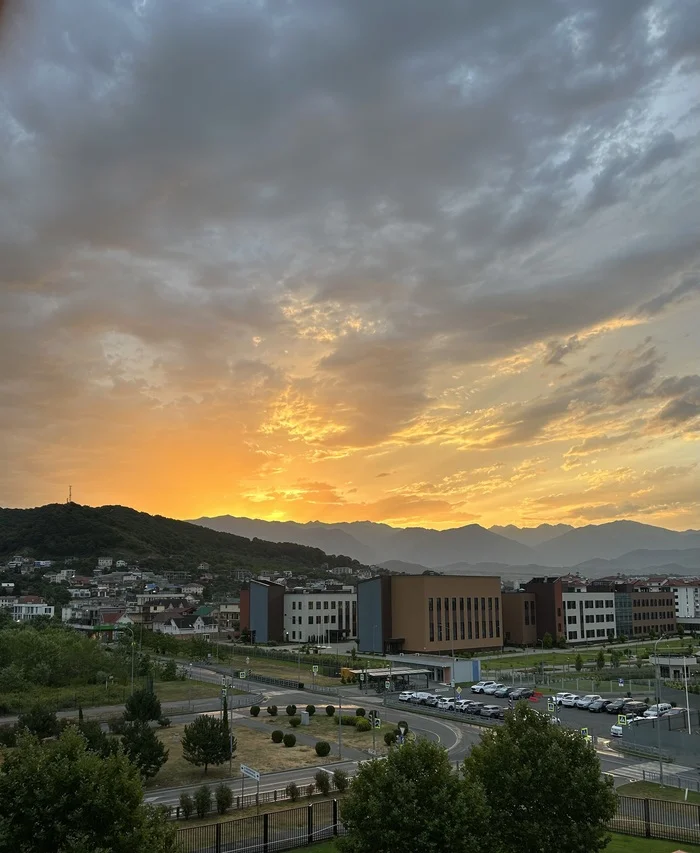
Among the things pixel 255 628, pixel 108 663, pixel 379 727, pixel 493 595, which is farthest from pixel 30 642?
pixel 493 595

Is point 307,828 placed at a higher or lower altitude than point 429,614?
lower

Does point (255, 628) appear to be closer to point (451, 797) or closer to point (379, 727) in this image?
point (379, 727)

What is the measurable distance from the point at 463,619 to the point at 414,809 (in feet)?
309

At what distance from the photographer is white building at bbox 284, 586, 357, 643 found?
133500 mm

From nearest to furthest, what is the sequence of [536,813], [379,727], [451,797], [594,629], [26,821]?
[26,821] → [451,797] → [536,813] → [379,727] → [594,629]

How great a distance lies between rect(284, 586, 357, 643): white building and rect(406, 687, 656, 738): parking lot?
5897cm

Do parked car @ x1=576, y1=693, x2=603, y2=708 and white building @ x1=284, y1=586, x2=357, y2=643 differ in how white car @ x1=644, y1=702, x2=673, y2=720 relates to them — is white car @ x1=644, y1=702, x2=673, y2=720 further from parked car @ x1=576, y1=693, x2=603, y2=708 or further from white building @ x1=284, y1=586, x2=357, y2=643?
white building @ x1=284, y1=586, x2=357, y2=643

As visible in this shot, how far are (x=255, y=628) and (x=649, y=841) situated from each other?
112m

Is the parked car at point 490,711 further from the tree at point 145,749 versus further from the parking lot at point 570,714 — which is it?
the tree at point 145,749

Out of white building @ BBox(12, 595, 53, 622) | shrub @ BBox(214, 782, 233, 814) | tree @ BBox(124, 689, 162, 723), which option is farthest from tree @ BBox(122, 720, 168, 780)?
white building @ BBox(12, 595, 53, 622)

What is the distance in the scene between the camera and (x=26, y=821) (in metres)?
17.2

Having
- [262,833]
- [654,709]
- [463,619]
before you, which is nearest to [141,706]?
[262,833]

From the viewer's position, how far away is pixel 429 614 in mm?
105750

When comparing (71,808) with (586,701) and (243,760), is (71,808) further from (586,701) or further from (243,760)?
(586,701)
